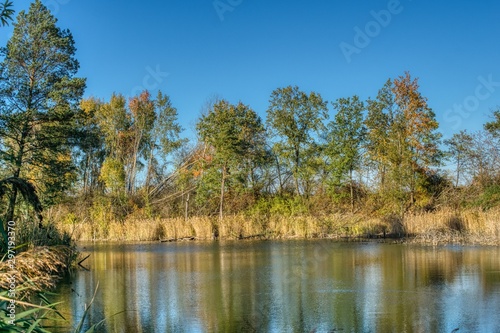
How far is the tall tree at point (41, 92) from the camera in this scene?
842 inches

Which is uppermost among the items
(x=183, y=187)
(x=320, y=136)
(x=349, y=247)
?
(x=320, y=136)

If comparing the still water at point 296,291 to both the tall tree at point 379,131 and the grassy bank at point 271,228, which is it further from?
the tall tree at point 379,131

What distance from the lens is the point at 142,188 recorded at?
39438mm

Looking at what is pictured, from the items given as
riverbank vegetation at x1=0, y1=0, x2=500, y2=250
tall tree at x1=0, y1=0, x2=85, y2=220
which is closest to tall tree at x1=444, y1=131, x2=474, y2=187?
riverbank vegetation at x1=0, y1=0, x2=500, y2=250

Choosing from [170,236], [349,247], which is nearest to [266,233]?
[170,236]

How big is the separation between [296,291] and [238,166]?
2376cm

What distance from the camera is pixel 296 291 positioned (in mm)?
10914

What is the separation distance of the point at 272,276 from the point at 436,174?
21325 mm

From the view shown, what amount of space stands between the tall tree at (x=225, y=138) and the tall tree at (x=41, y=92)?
1111 centimetres

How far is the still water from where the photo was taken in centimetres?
809

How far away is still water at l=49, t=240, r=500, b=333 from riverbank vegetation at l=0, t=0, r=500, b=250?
20.0ft

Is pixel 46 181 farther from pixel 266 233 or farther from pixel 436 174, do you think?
pixel 436 174

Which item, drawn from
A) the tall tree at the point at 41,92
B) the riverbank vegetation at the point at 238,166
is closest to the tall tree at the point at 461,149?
the riverbank vegetation at the point at 238,166

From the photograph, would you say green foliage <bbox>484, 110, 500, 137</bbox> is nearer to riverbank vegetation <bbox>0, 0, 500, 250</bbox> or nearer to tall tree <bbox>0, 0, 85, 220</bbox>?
riverbank vegetation <bbox>0, 0, 500, 250</bbox>
